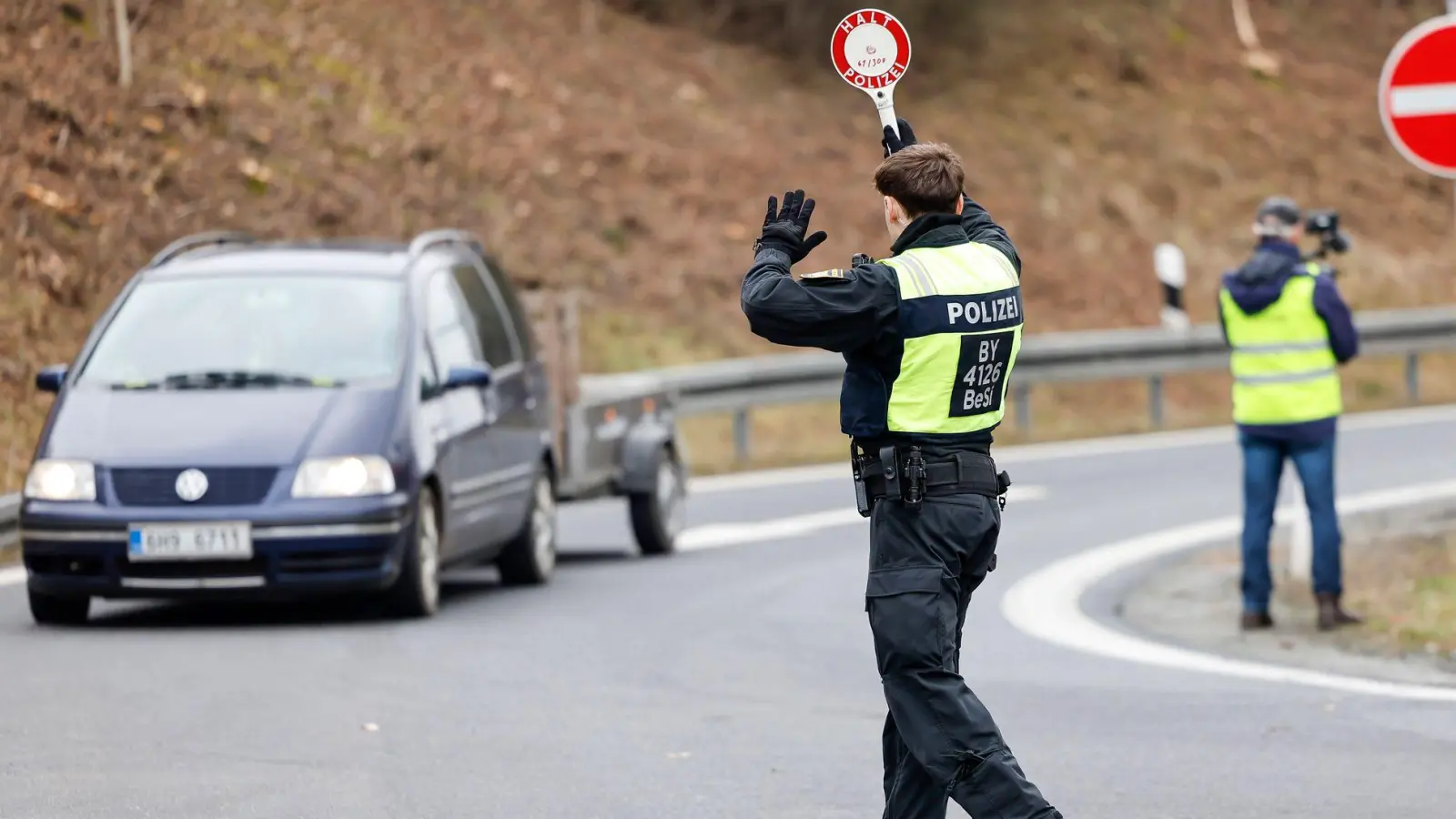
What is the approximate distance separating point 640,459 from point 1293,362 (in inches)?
176

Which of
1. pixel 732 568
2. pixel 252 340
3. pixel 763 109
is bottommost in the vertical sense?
pixel 732 568

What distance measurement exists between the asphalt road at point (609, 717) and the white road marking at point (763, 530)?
6.15ft

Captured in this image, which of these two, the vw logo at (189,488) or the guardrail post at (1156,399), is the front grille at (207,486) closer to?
the vw logo at (189,488)

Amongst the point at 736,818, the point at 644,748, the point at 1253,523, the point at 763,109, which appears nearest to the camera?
the point at 736,818

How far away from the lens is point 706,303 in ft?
86.8

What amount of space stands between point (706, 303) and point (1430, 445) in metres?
8.25

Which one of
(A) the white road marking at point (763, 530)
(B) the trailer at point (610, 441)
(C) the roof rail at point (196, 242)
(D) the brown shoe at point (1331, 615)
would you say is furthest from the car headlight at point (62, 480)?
(D) the brown shoe at point (1331, 615)

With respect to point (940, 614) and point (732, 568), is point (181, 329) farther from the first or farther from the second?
point (940, 614)

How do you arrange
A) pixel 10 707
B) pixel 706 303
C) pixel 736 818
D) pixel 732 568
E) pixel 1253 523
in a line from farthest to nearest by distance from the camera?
pixel 706 303
pixel 732 568
pixel 1253 523
pixel 10 707
pixel 736 818

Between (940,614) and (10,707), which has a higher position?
(940,614)

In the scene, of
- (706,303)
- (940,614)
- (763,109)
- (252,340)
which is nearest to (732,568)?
(252,340)

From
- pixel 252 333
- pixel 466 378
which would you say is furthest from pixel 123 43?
pixel 466 378

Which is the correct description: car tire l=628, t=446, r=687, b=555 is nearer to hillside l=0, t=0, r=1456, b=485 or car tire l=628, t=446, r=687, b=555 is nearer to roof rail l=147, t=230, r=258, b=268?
roof rail l=147, t=230, r=258, b=268

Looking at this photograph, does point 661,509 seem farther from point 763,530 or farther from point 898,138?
point 898,138
